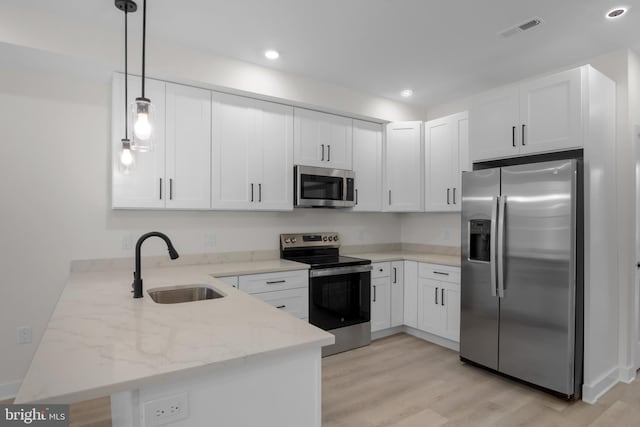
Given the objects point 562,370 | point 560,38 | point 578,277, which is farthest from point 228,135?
point 562,370

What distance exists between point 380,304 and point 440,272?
74cm

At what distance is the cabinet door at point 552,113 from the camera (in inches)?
104

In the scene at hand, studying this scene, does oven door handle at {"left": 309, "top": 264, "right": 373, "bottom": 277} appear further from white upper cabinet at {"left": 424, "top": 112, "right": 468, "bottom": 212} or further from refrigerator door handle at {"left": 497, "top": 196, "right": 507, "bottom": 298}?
refrigerator door handle at {"left": 497, "top": 196, "right": 507, "bottom": 298}

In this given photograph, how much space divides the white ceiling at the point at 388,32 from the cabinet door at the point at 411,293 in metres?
2.05

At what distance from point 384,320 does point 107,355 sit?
10.5 feet

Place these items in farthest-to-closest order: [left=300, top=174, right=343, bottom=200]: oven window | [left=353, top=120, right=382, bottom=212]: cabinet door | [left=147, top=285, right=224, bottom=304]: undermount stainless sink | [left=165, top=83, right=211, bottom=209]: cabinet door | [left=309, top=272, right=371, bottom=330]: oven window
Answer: [left=353, top=120, right=382, bottom=212]: cabinet door, [left=300, top=174, right=343, bottom=200]: oven window, [left=309, top=272, right=371, bottom=330]: oven window, [left=165, top=83, right=211, bottom=209]: cabinet door, [left=147, top=285, right=224, bottom=304]: undermount stainless sink

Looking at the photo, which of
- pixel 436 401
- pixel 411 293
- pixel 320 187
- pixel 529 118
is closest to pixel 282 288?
pixel 320 187

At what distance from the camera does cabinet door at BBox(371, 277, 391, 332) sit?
3.79 m

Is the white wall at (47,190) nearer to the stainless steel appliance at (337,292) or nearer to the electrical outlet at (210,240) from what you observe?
the electrical outlet at (210,240)

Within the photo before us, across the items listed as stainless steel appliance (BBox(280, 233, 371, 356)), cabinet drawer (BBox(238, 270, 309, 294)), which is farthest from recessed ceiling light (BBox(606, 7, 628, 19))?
cabinet drawer (BBox(238, 270, 309, 294))

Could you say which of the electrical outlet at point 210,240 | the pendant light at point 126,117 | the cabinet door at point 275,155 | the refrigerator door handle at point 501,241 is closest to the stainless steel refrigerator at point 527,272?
the refrigerator door handle at point 501,241

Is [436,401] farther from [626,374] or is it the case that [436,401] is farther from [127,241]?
[127,241]

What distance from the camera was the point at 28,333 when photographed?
273 cm

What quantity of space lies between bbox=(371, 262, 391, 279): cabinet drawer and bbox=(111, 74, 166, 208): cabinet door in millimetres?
2202
